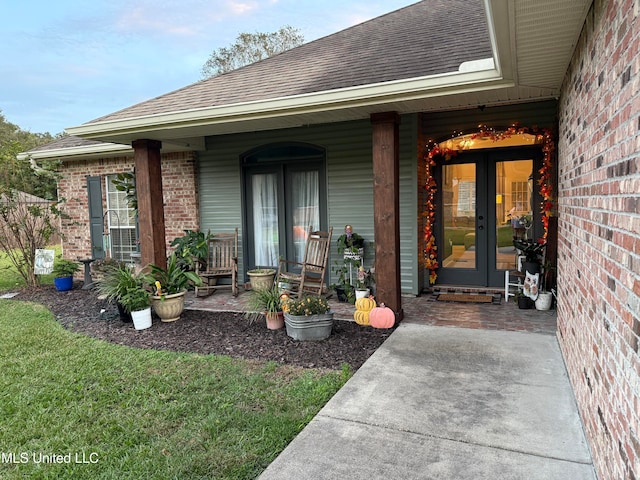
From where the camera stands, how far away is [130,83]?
40.2 metres

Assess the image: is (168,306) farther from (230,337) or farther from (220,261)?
(220,261)

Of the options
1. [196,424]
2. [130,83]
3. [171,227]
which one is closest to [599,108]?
[196,424]

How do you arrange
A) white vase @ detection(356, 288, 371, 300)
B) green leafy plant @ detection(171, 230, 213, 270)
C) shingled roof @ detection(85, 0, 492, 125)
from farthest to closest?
green leafy plant @ detection(171, 230, 213, 270)
white vase @ detection(356, 288, 371, 300)
shingled roof @ detection(85, 0, 492, 125)

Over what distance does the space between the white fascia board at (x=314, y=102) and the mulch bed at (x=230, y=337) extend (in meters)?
2.28

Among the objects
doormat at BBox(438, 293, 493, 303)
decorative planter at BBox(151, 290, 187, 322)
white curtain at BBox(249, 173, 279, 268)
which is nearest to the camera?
decorative planter at BBox(151, 290, 187, 322)

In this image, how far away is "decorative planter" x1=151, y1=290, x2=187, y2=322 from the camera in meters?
5.15

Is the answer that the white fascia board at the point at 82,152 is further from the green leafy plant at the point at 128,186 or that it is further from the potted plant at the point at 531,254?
the potted plant at the point at 531,254

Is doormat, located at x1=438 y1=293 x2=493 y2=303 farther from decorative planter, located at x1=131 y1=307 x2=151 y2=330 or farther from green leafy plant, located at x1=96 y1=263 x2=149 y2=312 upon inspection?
green leafy plant, located at x1=96 y1=263 x2=149 y2=312

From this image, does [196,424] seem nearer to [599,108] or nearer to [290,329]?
[290,329]

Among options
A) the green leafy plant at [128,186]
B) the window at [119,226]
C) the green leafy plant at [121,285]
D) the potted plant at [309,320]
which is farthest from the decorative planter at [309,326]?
the window at [119,226]

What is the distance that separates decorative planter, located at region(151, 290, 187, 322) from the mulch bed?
0.31ft

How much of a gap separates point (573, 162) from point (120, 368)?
384 centimetres

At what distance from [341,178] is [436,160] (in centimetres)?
138

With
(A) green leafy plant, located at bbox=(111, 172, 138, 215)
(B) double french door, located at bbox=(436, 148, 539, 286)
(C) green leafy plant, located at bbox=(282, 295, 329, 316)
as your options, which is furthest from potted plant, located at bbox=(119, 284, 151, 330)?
(B) double french door, located at bbox=(436, 148, 539, 286)
